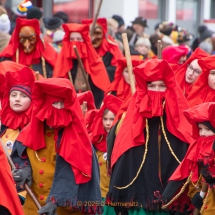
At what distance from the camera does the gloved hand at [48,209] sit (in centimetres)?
800

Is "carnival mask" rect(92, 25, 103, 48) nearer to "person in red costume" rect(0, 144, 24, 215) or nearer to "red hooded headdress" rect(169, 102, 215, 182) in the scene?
"red hooded headdress" rect(169, 102, 215, 182)

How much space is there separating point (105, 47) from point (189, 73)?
3021 millimetres

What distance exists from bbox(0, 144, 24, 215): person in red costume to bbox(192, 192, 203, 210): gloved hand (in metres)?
1.90

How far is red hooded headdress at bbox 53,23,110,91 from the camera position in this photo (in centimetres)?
1292

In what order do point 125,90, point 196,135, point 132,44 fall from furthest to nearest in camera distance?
point 132,44 < point 125,90 < point 196,135

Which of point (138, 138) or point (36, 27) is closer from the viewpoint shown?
point (138, 138)

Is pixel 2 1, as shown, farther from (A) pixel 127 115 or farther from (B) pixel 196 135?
(B) pixel 196 135

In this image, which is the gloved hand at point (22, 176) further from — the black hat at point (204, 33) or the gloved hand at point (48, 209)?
the black hat at point (204, 33)

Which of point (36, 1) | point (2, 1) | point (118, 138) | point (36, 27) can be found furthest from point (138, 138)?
point (36, 1)

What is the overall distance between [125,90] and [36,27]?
6.08 feet

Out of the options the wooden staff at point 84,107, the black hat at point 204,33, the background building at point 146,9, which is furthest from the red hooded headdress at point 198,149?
the black hat at point 204,33

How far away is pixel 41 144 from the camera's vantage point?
852cm

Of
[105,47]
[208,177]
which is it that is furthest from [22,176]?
[105,47]

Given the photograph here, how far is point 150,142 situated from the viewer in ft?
28.7
